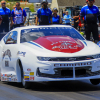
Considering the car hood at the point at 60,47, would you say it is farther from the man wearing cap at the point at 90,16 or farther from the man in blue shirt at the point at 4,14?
the man in blue shirt at the point at 4,14

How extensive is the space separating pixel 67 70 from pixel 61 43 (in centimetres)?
62

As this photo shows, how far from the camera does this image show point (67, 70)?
6480mm

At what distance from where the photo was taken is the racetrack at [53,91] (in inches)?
227

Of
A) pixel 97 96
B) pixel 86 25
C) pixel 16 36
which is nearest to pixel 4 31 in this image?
pixel 86 25

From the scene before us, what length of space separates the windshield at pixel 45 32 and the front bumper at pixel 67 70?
1190 mm

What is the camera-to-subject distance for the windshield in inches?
296

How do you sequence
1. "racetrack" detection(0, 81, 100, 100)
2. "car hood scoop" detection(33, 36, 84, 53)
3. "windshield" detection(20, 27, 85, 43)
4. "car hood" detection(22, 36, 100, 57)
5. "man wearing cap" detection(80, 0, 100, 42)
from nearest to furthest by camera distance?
"racetrack" detection(0, 81, 100, 100)
"car hood" detection(22, 36, 100, 57)
"car hood scoop" detection(33, 36, 84, 53)
"windshield" detection(20, 27, 85, 43)
"man wearing cap" detection(80, 0, 100, 42)

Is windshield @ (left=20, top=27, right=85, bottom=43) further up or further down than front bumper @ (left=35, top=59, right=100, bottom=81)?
further up

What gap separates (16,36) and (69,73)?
5.89 ft

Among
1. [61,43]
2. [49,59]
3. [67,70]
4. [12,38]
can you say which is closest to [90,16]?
[12,38]

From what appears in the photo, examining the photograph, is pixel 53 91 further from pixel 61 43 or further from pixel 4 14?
pixel 4 14

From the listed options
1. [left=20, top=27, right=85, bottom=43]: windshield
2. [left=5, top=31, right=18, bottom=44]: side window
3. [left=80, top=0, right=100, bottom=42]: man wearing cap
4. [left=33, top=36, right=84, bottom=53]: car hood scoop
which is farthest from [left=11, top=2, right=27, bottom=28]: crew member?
[left=33, top=36, right=84, bottom=53]: car hood scoop

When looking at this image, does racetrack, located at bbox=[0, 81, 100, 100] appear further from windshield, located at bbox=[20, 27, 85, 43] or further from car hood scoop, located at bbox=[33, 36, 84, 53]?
windshield, located at bbox=[20, 27, 85, 43]

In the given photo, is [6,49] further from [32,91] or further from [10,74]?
[32,91]
